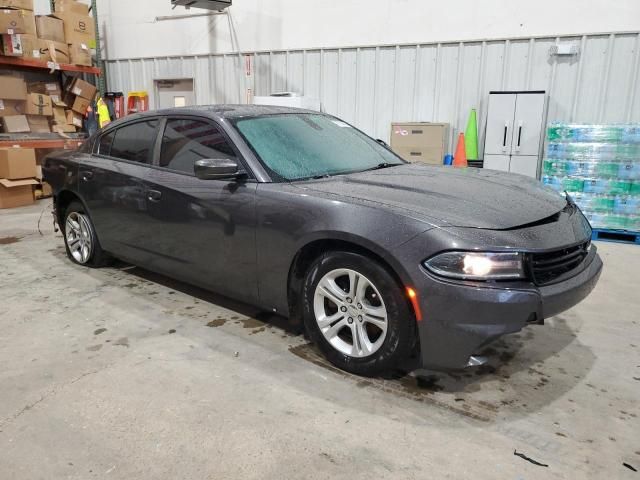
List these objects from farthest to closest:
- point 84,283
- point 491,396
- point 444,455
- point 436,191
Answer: point 84,283 < point 436,191 < point 491,396 < point 444,455

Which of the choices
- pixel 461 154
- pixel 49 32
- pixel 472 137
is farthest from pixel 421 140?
pixel 49 32

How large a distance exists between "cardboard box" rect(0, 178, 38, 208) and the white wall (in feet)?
12.5

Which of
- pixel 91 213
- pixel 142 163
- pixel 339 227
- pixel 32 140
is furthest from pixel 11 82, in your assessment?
pixel 339 227

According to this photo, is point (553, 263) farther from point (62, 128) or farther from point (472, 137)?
point (62, 128)

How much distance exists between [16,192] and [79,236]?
441 centimetres

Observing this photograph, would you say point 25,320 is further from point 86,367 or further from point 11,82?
point 11,82

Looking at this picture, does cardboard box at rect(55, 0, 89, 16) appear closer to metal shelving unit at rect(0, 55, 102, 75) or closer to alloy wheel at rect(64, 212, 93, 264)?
metal shelving unit at rect(0, 55, 102, 75)

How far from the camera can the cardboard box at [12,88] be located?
8.16 meters

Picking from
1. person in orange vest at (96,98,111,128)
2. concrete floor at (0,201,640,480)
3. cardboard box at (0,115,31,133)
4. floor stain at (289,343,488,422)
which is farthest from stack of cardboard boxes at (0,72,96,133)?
→ floor stain at (289,343,488,422)

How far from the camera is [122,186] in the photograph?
3701 mm

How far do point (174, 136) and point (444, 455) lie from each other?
2607 mm

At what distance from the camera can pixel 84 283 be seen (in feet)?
13.5

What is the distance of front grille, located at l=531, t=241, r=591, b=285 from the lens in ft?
7.20

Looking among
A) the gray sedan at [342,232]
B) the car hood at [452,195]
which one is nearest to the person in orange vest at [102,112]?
the gray sedan at [342,232]
